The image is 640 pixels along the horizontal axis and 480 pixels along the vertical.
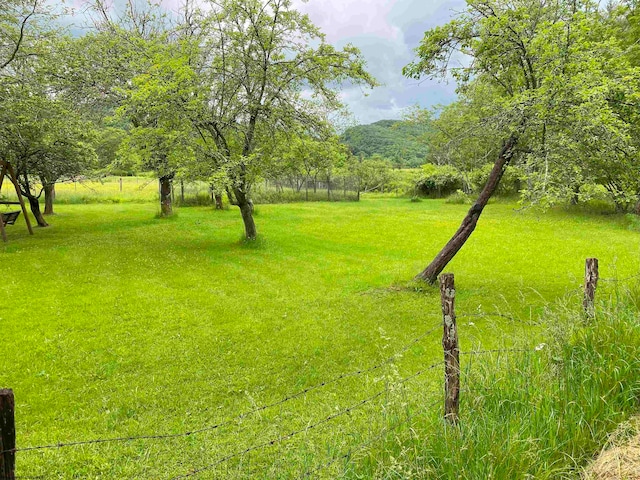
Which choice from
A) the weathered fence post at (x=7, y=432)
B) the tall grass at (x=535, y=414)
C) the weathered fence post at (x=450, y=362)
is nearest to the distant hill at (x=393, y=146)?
the tall grass at (x=535, y=414)

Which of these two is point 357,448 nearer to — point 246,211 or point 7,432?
point 7,432

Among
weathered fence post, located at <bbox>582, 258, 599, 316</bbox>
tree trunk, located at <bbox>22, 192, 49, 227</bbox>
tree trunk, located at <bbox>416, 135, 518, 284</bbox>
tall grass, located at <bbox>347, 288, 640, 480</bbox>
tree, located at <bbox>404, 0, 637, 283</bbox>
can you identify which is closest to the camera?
tall grass, located at <bbox>347, 288, 640, 480</bbox>

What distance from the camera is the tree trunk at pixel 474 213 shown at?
8617 millimetres

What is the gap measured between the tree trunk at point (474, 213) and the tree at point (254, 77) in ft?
20.8

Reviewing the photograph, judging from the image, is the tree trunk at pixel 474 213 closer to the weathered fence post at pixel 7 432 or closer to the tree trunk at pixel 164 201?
the weathered fence post at pixel 7 432

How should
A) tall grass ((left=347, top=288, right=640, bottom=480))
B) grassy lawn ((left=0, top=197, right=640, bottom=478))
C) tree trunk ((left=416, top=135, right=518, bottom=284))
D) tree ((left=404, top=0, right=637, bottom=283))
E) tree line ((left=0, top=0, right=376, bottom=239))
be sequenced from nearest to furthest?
tall grass ((left=347, top=288, right=640, bottom=480))
grassy lawn ((left=0, top=197, right=640, bottom=478))
tree ((left=404, top=0, right=637, bottom=283))
tree trunk ((left=416, top=135, right=518, bottom=284))
tree line ((left=0, top=0, right=376, bottom=239))

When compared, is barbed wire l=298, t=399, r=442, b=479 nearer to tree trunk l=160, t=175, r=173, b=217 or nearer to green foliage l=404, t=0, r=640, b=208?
green foliage l=404, t=0, r=640, b=208

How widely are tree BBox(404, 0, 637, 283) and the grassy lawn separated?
2895 mm

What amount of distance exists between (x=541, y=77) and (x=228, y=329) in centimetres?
800

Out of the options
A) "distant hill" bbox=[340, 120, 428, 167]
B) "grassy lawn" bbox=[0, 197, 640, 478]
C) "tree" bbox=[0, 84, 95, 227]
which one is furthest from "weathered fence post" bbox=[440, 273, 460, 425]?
"distant hill" bbox=[340, 120, 428, 167]

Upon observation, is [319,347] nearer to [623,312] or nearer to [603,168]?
[623,312]

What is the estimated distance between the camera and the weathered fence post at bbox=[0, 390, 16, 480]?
1.89 metres

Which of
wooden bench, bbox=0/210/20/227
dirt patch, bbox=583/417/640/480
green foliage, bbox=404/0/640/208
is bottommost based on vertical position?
dirt patch, bbox=583/417/640/480

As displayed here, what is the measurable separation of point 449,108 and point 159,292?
35920 mm
